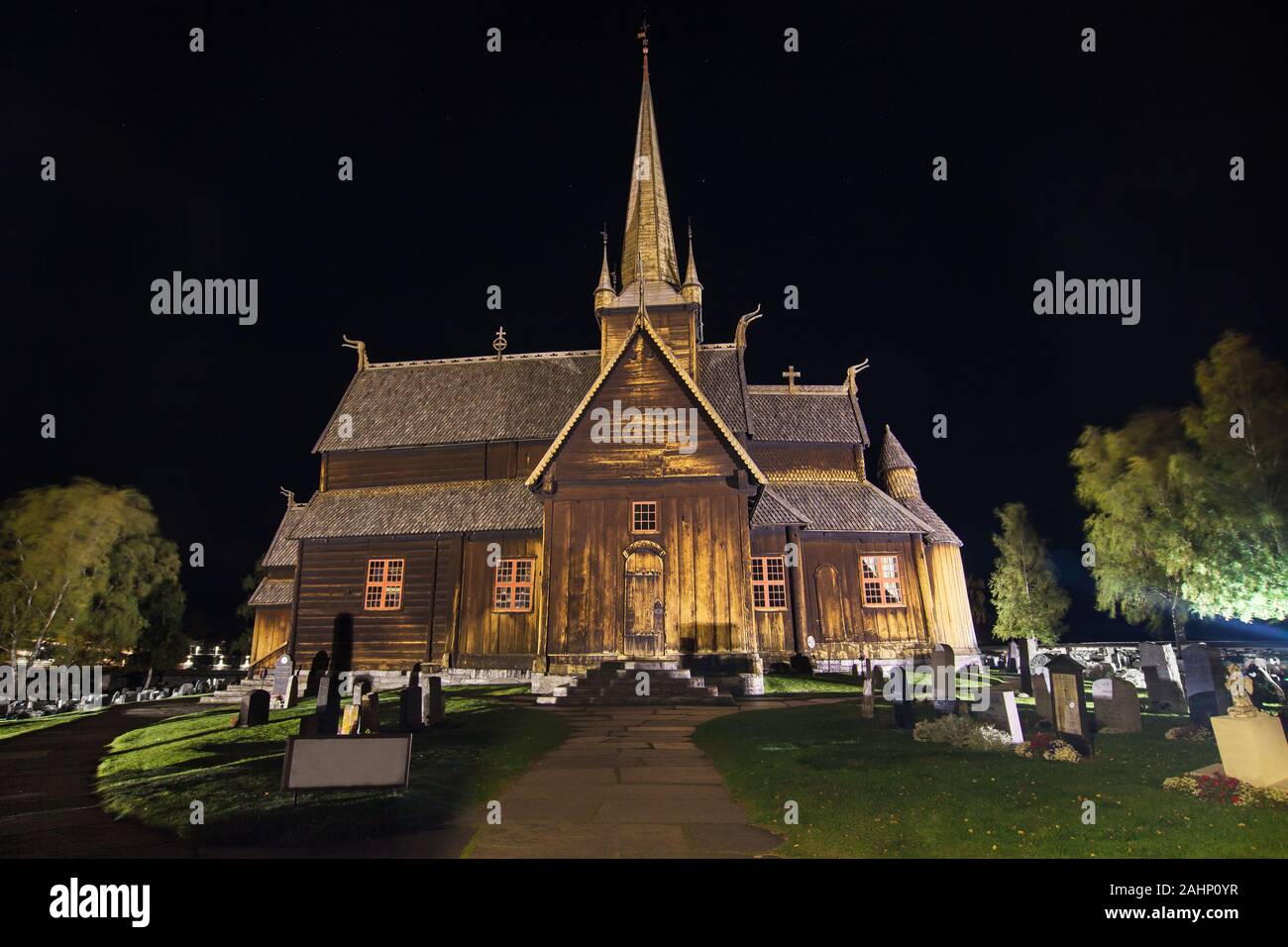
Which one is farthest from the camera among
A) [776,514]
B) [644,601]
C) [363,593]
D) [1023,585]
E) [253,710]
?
[1023,585]

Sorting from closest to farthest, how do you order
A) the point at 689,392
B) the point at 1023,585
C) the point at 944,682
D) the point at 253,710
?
the point at 944,682, the point at 253,710, the point at 689,392, the point at 1023,585

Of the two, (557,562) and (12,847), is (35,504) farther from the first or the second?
(12,847)

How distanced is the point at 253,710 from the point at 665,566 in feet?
37.6

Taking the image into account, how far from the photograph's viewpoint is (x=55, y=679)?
29.9 m

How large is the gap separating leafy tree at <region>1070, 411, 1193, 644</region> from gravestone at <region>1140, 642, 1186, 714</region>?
16.0 metres

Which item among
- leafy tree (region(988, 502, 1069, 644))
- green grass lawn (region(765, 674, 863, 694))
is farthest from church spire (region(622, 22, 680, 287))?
leafy tree (region(988, 502, 1069, 644))

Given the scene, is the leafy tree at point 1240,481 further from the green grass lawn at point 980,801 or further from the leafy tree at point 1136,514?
the green grass lawn at point 980,801

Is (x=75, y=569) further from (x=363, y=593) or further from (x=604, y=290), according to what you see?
(x=604, y=290)

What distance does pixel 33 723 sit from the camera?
19344 millimetres

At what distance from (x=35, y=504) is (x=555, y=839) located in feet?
121

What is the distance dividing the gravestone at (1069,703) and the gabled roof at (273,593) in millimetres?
31608

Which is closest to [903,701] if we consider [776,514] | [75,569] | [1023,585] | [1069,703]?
[1069,703]
